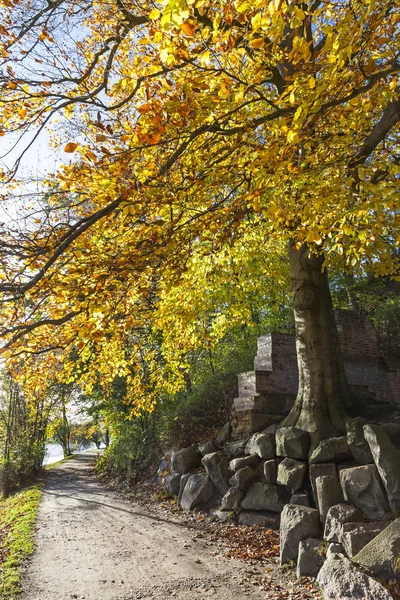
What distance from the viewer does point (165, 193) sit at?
6.47m

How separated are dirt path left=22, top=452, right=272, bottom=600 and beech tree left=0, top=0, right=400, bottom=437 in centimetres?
304

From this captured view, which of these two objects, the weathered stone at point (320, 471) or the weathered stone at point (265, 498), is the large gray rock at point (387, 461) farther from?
the weathered stone at point (265, 498)

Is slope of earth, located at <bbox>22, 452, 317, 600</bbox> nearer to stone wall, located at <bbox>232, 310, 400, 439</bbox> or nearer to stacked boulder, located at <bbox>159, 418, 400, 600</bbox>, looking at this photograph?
stacked boulder, located at <bbox>159, 418, 400, 600</bbox>

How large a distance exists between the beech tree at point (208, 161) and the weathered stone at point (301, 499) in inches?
45.4

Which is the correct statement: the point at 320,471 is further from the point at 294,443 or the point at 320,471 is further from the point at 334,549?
the point at 334,549

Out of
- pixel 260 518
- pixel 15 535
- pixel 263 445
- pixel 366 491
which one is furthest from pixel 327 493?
pixel 15 535

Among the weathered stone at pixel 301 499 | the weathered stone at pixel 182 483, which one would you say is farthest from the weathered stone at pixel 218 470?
the weathered stone at pixel 301 499

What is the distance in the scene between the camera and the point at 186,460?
442 inches

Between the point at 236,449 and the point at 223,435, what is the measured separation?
3.11 feet

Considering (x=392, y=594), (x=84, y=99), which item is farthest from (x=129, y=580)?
(x=84, y=99)

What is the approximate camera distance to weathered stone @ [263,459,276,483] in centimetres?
850

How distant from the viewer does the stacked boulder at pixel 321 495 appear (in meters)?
5.09

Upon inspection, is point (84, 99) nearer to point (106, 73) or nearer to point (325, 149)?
point (106, 73)

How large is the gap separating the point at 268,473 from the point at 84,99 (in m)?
7.04
